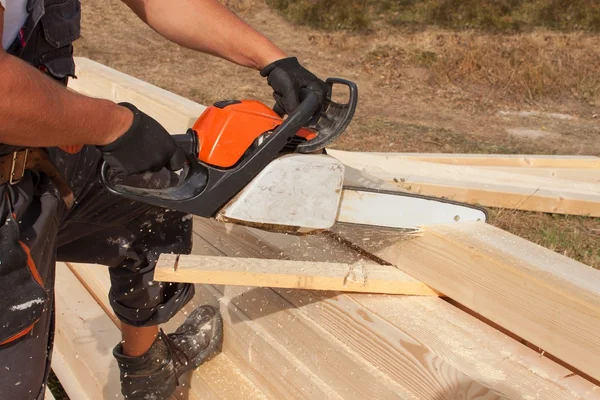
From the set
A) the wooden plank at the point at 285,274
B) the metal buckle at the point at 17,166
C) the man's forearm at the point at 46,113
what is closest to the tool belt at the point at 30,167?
the metal buckle at the point at 17,166

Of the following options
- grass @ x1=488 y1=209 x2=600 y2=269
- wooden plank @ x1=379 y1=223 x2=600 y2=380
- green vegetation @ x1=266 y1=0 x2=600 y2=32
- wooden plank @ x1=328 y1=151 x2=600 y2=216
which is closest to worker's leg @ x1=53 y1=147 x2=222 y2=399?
wooden plank @ x1=379 y1=223 x2=600 y2=380

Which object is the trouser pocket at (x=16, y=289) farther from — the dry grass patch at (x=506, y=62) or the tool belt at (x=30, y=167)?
the dry grass patch at (x=506, y=62)

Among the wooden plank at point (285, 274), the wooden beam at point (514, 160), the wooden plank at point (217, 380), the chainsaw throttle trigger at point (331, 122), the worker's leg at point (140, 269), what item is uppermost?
the chainsaw throttle trigger at point (331, 122)

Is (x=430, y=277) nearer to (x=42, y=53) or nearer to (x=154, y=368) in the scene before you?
(x=154, y=368)

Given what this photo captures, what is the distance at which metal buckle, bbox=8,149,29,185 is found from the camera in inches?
65.0

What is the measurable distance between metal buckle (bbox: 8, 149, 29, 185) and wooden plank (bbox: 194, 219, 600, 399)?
38.9 inches

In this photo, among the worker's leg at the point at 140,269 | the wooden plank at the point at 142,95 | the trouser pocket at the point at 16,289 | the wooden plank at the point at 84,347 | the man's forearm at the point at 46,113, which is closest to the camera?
the man's forearm at the point at 46,113

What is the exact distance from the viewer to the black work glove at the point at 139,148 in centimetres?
155

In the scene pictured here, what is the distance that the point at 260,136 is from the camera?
168 centimetres

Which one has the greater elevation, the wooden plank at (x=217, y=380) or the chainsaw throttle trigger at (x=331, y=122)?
the chainsaw throttle trigger at (x=331, y=122)

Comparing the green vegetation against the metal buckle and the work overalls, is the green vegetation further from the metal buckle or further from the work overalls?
the metal buckle

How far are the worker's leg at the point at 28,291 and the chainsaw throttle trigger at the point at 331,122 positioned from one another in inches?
27.6

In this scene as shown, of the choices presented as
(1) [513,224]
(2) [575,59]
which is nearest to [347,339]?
(1) [513,224]

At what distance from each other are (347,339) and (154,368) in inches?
32.4
